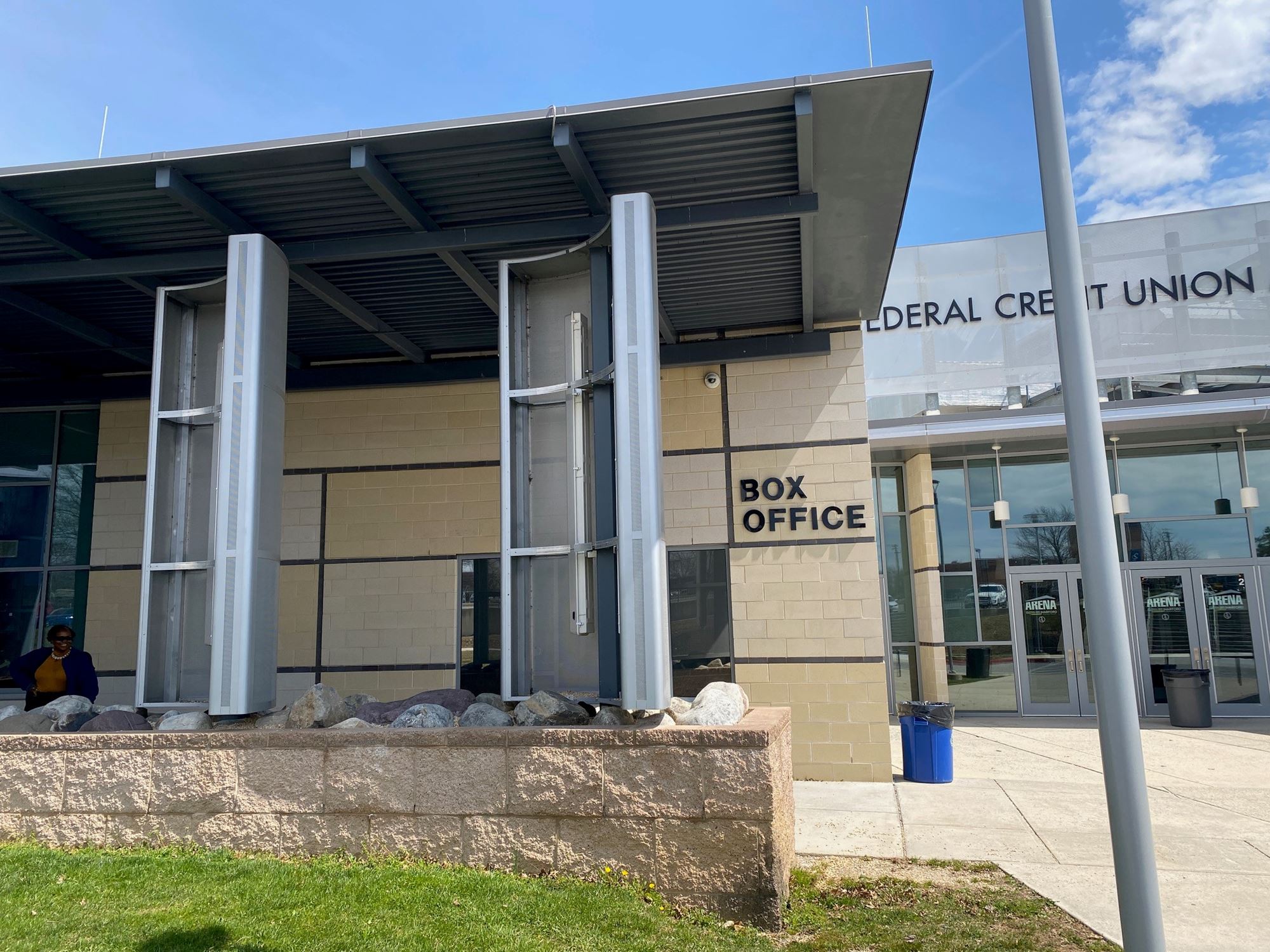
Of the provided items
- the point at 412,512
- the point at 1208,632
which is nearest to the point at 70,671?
the point at 412,512

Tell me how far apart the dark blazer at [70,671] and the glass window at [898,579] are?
1210 cm

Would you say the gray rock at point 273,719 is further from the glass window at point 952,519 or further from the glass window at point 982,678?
the glass window at point 952,519

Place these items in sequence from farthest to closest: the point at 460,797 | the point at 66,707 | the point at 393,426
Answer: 1. the point at 393,426
2. the point at 66,707
3. the point at 460,797

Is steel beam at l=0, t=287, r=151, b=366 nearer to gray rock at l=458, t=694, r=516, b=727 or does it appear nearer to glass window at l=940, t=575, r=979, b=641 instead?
gray rock at l=458, t=694, r=516, b=727

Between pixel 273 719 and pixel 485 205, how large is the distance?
4487mm

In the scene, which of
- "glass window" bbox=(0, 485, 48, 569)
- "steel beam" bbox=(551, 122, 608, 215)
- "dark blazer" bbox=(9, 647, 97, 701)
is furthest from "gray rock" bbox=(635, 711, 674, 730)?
"glass window" bbox=(0, 485, 48, 569)

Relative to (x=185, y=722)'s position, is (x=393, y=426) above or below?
above

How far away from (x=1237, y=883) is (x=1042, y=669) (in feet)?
32.5

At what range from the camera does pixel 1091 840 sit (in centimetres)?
754

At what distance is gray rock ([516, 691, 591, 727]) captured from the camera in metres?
6.51

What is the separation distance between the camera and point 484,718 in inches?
257

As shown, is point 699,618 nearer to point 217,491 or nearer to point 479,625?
point 479,625

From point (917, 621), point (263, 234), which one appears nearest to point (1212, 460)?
point (917, 621)

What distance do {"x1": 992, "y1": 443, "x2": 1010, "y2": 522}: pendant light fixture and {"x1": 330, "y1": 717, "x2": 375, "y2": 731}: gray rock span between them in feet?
41.5
